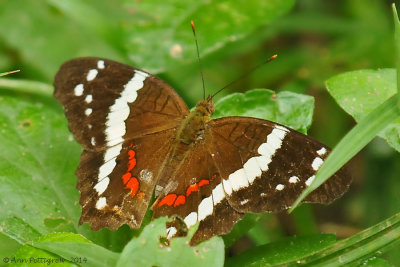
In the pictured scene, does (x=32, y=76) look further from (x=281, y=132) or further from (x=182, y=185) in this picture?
(x=281, y=132)

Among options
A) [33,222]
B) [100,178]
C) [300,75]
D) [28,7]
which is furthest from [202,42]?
[28,7]

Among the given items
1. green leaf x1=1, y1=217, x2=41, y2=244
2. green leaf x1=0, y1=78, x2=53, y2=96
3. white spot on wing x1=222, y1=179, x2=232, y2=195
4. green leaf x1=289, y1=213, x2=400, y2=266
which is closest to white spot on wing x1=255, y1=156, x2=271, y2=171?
white spot on wing x1=222, y1=179, x2=232, y2=195

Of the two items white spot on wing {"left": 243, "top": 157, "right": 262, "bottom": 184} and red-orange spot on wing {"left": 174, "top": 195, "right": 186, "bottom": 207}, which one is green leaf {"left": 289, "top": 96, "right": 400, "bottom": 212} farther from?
red-orange spot on wing {"left": 174, "top": 195, "right": 186, "bottom": 207}

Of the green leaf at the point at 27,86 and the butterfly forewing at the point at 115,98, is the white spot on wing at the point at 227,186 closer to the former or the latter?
the butterfly forewing at the point at 115,98

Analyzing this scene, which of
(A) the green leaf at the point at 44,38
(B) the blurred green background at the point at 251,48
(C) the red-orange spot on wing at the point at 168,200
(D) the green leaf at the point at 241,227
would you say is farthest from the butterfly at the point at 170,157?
(A) the green leaf at the point at 44,38

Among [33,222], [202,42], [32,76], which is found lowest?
Result: [32,76]
